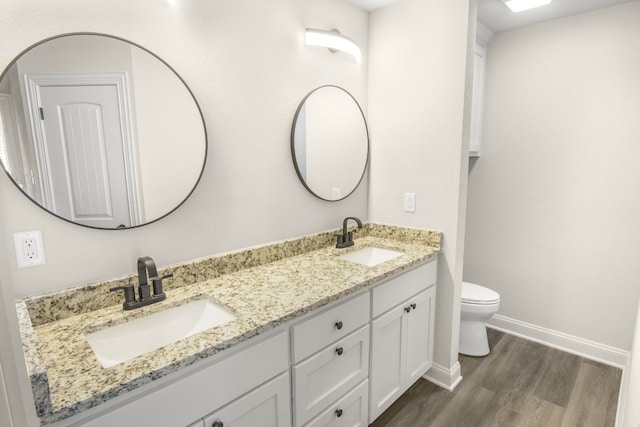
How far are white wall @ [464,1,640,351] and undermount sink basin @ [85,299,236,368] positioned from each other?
7.95 feet

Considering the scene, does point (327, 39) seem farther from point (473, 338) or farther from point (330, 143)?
point (473, 338)

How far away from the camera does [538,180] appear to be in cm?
256

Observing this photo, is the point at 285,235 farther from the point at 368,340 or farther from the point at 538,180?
the point at 538,180

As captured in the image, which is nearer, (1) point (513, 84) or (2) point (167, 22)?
(2) point (167, 22)

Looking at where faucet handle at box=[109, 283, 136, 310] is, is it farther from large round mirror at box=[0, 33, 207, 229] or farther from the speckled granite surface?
large round mirror at box=[0, 33, 207, 229]

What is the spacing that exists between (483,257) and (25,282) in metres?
3.01

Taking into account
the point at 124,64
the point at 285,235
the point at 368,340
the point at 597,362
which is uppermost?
the point at 124,64

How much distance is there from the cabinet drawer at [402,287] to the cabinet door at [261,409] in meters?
0.58

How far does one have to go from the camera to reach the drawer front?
1.29m

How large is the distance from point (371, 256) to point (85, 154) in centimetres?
161

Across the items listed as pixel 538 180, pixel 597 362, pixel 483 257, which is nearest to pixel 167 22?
pixel 538 180

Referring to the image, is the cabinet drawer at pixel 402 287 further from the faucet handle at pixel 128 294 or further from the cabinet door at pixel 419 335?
the faucet handle at pixel 128 294

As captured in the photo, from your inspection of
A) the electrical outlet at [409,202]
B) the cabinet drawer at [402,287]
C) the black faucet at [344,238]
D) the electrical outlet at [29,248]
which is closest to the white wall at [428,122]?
the electrical outlet at [409,202]

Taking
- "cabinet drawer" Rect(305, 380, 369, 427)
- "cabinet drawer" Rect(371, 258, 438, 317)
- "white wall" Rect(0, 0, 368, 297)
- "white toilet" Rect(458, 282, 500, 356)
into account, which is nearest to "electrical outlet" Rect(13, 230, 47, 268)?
"white wall" Rect(0, 0, 368, 297)
